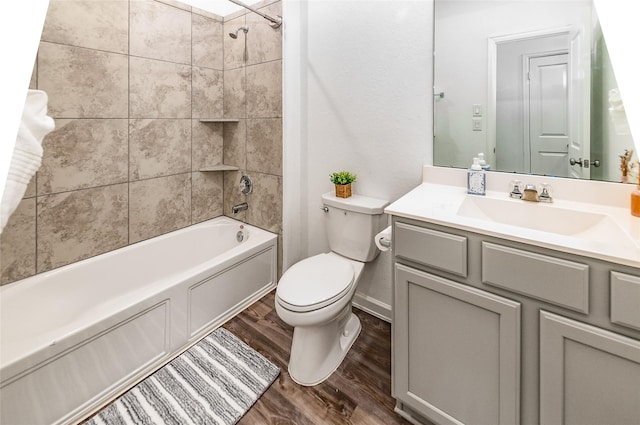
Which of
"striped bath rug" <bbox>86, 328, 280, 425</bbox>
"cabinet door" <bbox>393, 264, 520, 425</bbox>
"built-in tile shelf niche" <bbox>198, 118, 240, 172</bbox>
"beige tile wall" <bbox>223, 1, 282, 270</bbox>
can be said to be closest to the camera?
"cabinet door" <bbox>393, 264, 520, 425</bbox>

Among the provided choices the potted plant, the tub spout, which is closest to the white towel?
the potted plant

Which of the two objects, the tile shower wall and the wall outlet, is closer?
the wall outlet

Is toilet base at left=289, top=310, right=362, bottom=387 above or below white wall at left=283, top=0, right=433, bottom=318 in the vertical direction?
below

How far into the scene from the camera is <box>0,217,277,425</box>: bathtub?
1.23 meters

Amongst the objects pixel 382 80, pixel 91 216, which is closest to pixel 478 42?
pixel 382 80

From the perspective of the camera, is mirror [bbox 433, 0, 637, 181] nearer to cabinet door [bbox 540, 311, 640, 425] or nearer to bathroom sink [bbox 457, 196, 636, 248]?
bathroom sink [bbox 457, 196, 636, 248]

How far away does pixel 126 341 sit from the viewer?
1478 mm

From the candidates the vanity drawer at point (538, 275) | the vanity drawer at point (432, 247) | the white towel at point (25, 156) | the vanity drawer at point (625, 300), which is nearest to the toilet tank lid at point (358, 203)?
the vanity drawer at point (432, 247)

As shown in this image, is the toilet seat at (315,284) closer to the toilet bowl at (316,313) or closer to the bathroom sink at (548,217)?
the toilet bowl at (316,313)

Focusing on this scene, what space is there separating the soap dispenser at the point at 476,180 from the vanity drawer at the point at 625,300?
67 cm

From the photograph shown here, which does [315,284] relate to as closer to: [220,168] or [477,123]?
[477,123]

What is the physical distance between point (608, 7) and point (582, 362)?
1.02 m

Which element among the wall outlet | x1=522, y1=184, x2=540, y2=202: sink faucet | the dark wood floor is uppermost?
the wall outlet

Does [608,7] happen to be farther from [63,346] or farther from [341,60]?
[341,60]
